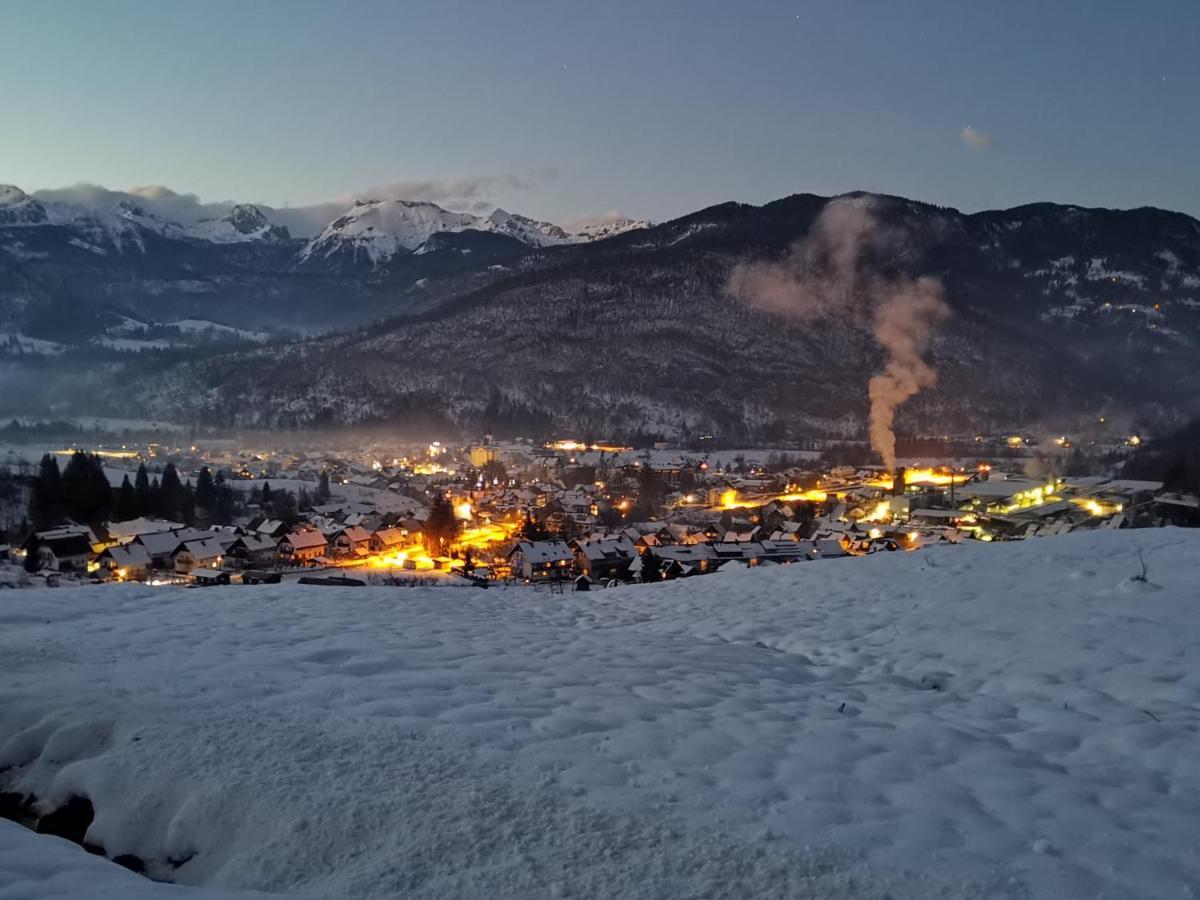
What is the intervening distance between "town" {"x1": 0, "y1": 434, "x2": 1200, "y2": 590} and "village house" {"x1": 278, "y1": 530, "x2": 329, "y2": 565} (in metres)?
0.11

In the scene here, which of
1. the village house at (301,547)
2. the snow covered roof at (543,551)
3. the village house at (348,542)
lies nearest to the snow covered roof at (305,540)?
the village house at (301,547)

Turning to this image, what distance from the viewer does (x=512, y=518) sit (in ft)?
214

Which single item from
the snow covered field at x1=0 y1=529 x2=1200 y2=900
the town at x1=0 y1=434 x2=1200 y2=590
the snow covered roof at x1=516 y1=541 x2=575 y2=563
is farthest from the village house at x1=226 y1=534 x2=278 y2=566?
the snow covered field at x1=0 y1=529 x2=1200 y2=900

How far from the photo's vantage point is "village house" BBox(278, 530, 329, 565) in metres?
46.8

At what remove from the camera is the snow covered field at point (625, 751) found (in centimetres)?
316

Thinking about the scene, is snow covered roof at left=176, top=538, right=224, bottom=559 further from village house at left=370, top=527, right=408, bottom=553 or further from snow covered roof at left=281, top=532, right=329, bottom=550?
village house at left=370, top=527, right=408, bottom=553

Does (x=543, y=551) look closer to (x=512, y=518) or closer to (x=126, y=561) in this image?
(x=126, y=561)

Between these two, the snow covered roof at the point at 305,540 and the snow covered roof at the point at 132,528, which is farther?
the snow covered roof at the point at 305,540

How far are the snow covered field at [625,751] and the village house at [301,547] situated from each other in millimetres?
41501

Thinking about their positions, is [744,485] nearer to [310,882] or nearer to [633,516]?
[633,516]

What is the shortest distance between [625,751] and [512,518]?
202ft

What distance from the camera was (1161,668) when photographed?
5961 mm

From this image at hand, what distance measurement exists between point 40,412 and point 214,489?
127 meters

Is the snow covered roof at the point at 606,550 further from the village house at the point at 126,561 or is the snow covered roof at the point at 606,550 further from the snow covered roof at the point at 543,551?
the village house at the point at 126,561
